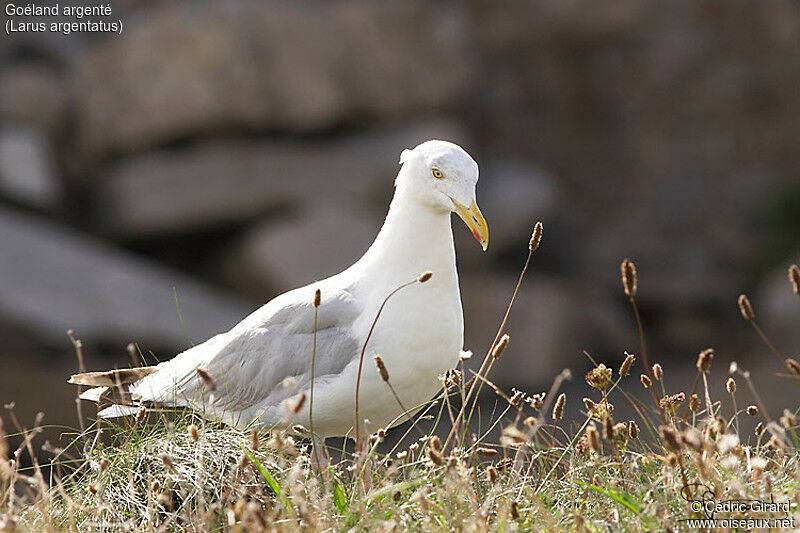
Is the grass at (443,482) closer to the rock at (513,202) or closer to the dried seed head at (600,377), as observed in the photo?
the dried seed head at (600,377)

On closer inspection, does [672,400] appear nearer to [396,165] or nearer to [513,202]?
[396,165]

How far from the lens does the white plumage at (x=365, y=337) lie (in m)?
3.28

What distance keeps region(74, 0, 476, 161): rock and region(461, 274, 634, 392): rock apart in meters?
2.04

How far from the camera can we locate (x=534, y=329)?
9438mm

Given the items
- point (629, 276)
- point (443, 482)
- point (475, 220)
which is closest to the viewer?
point (629, 276)

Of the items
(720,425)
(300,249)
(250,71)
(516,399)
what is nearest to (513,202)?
(300,249)

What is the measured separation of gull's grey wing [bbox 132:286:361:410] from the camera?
338 centimetres

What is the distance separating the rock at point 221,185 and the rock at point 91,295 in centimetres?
76

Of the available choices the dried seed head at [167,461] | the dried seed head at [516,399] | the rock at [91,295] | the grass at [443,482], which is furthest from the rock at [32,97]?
the dried seed head at [516,399]

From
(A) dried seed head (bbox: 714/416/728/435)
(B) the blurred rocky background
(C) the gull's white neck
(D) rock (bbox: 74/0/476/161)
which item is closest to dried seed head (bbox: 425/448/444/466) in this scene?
(A) dried seed head (bbox: 714/416/728/435)

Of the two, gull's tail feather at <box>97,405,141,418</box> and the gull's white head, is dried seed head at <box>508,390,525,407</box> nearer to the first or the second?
the gull's white head

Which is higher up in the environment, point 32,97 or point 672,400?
point 32,97

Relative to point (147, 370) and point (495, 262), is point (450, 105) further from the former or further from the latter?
point (147, 370)

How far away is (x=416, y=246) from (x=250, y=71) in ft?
21.1
